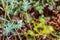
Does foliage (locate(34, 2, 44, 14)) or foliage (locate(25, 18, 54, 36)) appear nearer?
foliage (locate(25, 18, 54, 36))

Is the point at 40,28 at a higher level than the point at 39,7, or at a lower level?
lower

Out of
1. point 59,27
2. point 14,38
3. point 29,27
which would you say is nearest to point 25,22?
point 29,27

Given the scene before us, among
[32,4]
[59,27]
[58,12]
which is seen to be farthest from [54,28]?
[32,4]

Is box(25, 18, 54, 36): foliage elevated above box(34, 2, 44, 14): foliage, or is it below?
below

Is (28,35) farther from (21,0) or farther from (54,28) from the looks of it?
(21,0)

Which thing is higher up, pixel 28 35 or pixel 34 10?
pixel 34 10

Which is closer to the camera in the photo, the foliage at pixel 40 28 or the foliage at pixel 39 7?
the foliage at pixel 40 28

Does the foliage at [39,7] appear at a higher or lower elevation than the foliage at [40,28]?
higher

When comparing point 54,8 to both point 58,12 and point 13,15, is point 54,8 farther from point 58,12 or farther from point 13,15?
point 13,15

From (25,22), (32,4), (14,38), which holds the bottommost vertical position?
(14,38)

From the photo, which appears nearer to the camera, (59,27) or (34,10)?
(59,27)
